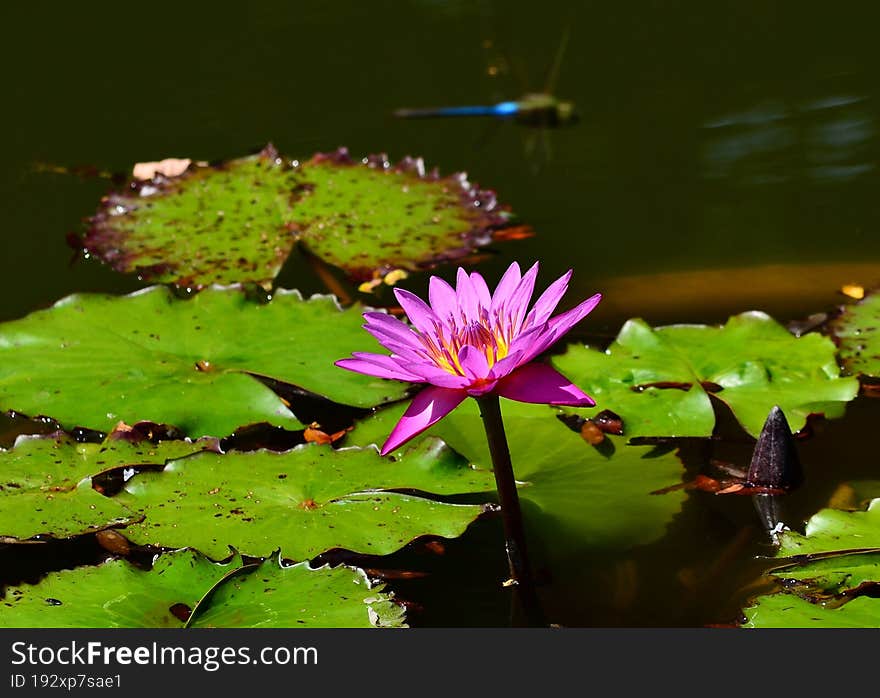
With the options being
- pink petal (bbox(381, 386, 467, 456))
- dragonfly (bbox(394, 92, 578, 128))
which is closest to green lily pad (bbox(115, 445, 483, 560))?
pink petal (bbox(381, 386, 467, 456))

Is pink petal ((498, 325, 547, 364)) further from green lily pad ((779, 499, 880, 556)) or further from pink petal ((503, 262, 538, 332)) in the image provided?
green lily pad ((779, 499, 880, 556))

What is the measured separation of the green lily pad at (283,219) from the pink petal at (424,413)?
1.28m

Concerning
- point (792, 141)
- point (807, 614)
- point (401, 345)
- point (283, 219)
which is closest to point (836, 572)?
point (807, 614)

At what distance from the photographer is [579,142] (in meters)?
3.48

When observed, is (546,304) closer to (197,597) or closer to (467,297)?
(467,297)

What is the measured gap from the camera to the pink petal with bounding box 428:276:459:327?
143cm

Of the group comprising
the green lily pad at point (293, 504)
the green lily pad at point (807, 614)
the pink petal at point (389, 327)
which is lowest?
the green lily pad at point (807, 614)

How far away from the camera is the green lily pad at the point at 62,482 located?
64.4 inches

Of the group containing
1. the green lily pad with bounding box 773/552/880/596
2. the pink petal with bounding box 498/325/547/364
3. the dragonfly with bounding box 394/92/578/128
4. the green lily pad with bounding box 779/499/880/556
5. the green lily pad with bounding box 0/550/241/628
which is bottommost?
the green lily pad with bounding box 773/552/880/596

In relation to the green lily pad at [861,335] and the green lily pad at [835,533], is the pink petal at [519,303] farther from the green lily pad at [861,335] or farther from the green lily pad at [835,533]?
the green lily pad at [861,335]

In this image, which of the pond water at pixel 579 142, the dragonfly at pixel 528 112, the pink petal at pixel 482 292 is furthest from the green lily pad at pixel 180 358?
the dragonfly at pixel 528 112

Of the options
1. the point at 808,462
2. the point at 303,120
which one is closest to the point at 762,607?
the point at 808,462

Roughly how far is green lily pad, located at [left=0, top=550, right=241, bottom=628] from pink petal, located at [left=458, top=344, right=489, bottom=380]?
463 millimetres

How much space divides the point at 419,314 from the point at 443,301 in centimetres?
5
